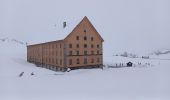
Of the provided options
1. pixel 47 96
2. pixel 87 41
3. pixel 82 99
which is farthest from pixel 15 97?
pixel 87 41

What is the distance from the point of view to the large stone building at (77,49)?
49.5 m

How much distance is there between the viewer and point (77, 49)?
2015 inches

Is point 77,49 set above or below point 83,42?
below

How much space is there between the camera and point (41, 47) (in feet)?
206

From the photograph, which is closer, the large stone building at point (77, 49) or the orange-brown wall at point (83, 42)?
the large stone building at point (77, 49)

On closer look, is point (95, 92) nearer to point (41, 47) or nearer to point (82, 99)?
point (82, 99)

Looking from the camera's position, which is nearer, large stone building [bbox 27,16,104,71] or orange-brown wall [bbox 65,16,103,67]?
large stone building [bbox 27,16,104,71]

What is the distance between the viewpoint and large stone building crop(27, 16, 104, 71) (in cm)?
4950

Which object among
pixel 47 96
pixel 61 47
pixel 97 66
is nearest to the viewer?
pixel 47 96

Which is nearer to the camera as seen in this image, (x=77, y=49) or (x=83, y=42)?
(x=77, y=49)

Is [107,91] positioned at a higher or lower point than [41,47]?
lower

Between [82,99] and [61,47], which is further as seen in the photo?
[61,47]

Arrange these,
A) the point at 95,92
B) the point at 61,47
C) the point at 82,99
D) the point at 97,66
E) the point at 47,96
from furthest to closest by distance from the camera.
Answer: the point at 97,66 < the point at 61,47 < the point at 95,92 < the point at 47,96 < the point at 82,99

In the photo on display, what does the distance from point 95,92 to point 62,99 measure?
4.29 m
